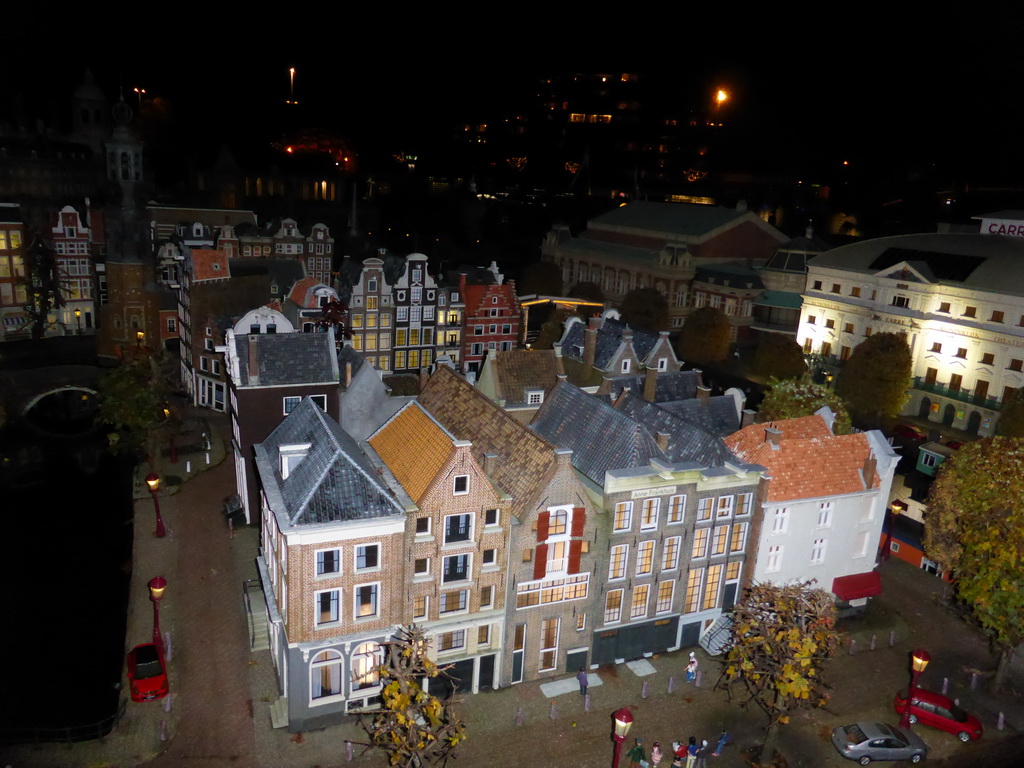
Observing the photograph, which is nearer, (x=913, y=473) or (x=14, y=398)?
(x=913, y=473)

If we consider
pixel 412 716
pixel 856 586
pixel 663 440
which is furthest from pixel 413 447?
pixel 856 586

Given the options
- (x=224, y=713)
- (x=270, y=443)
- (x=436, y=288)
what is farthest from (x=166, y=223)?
(x=224, y=713)

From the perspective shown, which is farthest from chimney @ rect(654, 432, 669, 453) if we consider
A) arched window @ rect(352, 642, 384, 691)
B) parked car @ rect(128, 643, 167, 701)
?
parked car @ rect(128, 643, 167, 701)

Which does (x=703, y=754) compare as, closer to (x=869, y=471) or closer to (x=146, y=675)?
(x=869, y=471)

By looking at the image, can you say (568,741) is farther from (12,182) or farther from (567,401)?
(12,182)

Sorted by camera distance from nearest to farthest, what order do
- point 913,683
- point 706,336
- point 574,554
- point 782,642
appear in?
point 782,642
point 913,683
point 574,554
point 706,336
